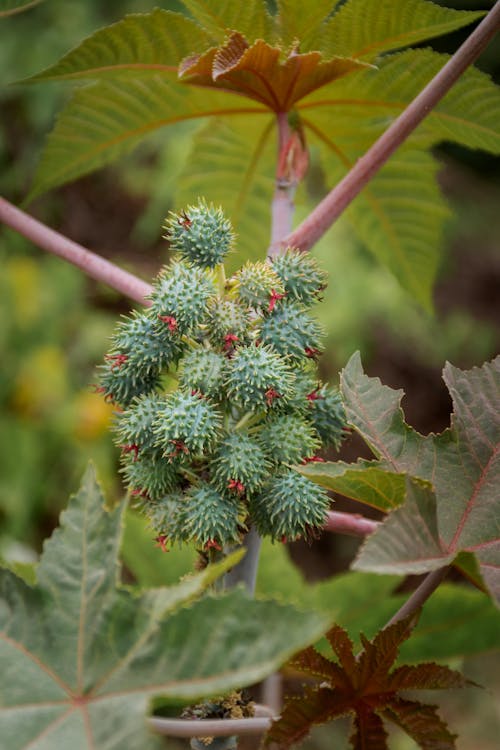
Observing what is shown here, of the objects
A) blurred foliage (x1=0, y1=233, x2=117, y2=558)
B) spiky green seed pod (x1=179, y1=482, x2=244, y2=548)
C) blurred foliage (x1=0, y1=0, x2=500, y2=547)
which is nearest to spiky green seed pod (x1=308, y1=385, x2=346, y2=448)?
spiky green seed pod (x1=179, y1=482, x2=244, y2=548)

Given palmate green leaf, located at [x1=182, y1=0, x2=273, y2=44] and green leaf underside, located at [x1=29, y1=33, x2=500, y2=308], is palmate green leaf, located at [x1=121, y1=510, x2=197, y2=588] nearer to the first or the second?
green leaf underside, located at [x1=29, y1=33, x2=500, y2=308]

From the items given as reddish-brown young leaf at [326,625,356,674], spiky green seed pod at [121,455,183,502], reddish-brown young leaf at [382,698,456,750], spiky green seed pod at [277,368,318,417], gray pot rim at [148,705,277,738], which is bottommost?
gray pot rim at [148,705,277,738]

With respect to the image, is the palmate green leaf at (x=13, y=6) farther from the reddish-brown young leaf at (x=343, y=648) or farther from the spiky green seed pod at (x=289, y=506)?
the reddish-brown young leaf at (x=343, y=648)

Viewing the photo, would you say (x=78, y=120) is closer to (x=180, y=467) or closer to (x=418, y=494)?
(x=180, y=467)

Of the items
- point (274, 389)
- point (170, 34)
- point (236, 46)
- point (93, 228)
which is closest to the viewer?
point (274, 389)

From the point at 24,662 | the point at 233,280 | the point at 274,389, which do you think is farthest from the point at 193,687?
the point at 233,280

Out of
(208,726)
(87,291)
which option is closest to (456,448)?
(208,726)
